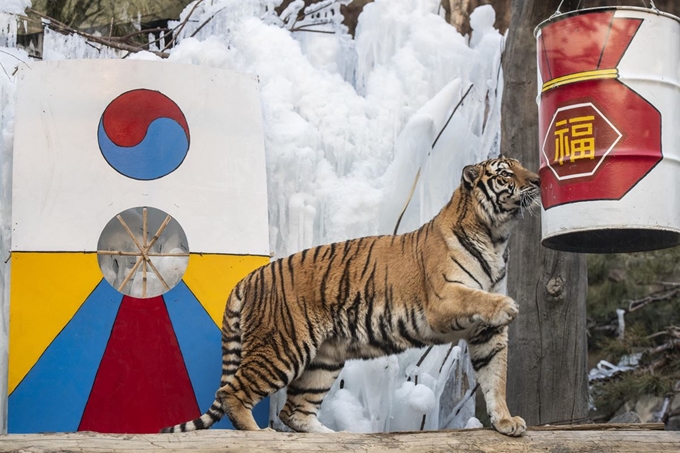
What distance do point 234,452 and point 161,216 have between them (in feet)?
6.49

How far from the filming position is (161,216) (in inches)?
206

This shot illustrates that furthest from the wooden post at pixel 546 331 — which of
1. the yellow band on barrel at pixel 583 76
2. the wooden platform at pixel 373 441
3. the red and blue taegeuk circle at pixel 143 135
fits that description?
the red and blue taegeuk circle at pixel 143 135

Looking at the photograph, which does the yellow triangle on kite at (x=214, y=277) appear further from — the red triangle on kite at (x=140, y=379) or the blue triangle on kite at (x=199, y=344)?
the red triangle on kite at (x=140, y=379)

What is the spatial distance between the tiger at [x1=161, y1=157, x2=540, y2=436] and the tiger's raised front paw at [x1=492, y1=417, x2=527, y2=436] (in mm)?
192

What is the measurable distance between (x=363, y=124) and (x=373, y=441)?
253cm

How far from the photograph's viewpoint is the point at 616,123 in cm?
353

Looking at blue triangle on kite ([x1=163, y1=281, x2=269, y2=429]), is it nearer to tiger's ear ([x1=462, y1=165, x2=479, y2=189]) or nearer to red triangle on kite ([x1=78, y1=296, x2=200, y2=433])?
red triangle on kite ([x1=78, y1=296, x2=200, y2=433])

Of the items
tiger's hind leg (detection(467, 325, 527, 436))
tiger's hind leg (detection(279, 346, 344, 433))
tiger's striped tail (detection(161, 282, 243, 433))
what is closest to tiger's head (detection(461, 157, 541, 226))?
tiger's hind leg (detection(467, 325, 527, 436))

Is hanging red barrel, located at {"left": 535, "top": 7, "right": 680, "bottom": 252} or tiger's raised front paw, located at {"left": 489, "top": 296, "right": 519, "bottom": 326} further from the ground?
hanging red barrel, located at {"left": 535, "top": 7, "right": 680, "bottom": 252}

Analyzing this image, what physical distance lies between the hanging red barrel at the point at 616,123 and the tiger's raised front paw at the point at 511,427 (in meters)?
0.80

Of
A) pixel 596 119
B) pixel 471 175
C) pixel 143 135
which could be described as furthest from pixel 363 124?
pixel 596 119

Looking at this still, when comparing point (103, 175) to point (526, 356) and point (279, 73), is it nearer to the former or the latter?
point (279, 73)

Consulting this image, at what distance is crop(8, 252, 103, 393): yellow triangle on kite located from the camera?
4.65 m

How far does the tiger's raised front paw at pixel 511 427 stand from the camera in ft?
12.8
